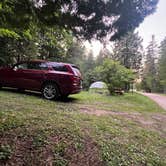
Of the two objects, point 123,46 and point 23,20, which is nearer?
point 23,20

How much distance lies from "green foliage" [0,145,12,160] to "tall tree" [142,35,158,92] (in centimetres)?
4796

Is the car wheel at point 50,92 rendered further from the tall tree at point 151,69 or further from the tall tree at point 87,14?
the tall tree at point 151,69

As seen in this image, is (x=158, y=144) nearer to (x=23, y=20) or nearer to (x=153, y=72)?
(x=23, y=20)

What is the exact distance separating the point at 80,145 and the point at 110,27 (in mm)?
2322

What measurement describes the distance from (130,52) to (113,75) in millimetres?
21207

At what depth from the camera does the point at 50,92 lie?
9.30 m

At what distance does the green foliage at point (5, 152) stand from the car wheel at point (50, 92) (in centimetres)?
518

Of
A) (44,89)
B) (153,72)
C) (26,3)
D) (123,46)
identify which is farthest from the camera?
(153,72)

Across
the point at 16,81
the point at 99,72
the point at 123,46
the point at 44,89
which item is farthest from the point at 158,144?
the point at 123,46

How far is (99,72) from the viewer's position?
16.9m

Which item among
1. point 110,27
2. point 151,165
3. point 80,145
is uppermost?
point 110,27

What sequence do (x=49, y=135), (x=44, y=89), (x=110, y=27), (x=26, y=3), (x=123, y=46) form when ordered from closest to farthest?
(x=26, y=3) < (x=110, y=27) < (x=49, y=135) < (x=44, y=89) < (x=123, y=46)

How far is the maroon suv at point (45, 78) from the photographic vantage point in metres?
9.20

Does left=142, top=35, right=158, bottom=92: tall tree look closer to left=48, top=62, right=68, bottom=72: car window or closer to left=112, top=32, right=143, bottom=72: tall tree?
left=112, top=32, right=143, bottom=72: tall tree
